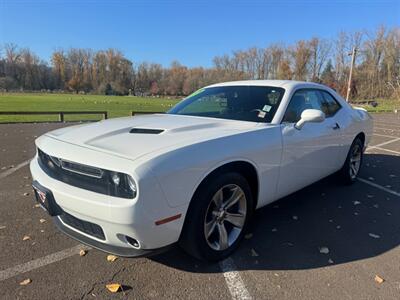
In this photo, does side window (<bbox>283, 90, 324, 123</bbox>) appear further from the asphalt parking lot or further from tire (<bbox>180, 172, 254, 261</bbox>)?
the asphalt parking lot

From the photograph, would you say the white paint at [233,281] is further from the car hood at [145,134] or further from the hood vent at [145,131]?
the hood vent at [145,131]

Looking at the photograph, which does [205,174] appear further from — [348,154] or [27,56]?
[27,56]

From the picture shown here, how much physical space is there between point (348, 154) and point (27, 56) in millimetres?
130223

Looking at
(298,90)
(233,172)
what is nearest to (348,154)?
(298,90)

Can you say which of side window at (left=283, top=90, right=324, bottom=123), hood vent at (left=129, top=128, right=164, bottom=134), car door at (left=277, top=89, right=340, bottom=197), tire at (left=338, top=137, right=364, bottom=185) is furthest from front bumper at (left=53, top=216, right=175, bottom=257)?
tire at (left=338, top=137, right=364, bottom=185)

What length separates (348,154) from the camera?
16.2 feet

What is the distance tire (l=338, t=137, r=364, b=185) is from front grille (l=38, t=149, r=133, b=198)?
3.92 meters

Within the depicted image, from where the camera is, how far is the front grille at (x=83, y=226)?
2408 millimetres

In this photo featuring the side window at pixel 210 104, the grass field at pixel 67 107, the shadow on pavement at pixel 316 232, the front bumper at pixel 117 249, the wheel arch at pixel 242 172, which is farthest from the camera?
the grass field at pixel 67 107

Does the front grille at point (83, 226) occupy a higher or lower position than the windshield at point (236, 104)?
lower

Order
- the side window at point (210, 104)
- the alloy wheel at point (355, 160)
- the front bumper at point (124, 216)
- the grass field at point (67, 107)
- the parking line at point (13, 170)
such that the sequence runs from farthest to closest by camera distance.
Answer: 1. the grass field at point (67, 107)
2. the parking line at point (13, 170)
3. the alloy wheel at point (355, 160)
4. the side window at point (210, 104)
5. the front bumper at point (124, 216)

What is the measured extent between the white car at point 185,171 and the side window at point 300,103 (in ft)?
0.05

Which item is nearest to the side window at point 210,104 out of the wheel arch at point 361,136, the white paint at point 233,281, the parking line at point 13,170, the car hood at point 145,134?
the car hood at point 145,134

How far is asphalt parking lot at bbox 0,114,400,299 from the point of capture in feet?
8.30
